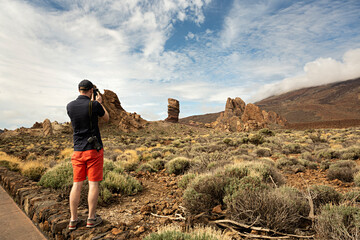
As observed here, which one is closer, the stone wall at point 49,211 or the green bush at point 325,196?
the stone wall at point 49,211

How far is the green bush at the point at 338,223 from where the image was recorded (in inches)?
99.4

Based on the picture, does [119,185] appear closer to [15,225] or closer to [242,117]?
[15,225]

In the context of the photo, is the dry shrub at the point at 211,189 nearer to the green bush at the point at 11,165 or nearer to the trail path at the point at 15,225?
the trail path at the point at 15,225

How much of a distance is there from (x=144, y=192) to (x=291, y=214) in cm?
383

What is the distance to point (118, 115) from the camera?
54.2 m

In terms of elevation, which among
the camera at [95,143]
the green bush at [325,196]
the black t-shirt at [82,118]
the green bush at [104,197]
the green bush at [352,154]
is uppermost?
the black t-shirt at [82,118]

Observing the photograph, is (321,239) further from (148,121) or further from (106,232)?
(148,121)

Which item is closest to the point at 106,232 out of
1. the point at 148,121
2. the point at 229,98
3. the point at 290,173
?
the point at 290,173

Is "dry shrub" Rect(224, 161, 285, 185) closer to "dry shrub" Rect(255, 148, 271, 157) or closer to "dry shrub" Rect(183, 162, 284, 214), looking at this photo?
"dry shrub" Rect(183, 162, 284, 214)

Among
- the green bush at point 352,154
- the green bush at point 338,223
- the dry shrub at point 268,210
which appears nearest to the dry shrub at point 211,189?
the dry shrub at point 268,210

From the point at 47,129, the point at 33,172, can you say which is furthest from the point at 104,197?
the point at 47,129

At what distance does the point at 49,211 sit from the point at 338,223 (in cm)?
513

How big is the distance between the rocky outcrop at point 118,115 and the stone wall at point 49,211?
45108mm

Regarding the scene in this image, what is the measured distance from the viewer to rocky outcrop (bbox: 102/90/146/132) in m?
50.9
